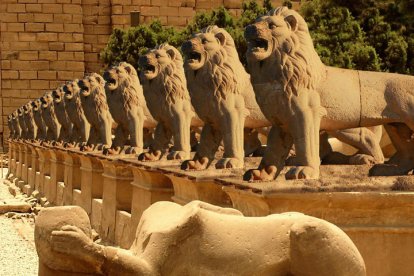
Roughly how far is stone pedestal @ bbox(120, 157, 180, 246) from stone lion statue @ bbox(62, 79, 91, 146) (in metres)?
7.96

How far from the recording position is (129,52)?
3862 cm

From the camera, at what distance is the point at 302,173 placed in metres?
7.43

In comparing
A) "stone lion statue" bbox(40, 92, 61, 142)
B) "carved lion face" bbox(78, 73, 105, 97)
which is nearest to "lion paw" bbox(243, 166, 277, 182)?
"carved lion face" bbox(78, 73, 105, 97)

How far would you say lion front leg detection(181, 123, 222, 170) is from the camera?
9.59 meters

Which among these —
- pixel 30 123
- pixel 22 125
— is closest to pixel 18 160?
pixel 22 125

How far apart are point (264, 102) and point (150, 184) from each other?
129 inches

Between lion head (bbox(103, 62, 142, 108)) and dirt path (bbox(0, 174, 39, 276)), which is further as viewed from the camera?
lion head (bbox(103, 62, 142, 108))

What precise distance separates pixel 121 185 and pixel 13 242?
120 inches

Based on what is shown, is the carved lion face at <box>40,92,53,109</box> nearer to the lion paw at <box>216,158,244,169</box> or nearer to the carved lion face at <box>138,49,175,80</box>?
the carved lion face at <box>138,49,175,80</box>

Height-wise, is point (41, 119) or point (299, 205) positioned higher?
point (299, 205)

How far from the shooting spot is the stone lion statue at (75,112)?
19844 mm

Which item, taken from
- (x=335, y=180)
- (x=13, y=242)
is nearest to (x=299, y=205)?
(x=335, y=180)

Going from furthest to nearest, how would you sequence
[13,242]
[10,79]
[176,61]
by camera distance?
[10,79], [13,242], [176,61]

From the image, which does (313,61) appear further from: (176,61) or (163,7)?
(163,7)
